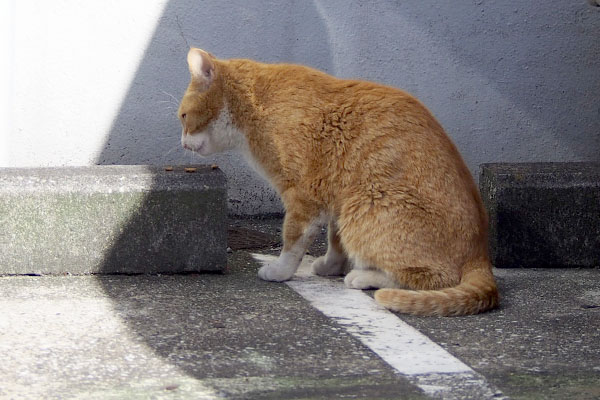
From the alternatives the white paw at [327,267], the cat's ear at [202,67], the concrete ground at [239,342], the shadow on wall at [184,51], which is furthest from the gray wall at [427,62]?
the concrete ground at [239,342]

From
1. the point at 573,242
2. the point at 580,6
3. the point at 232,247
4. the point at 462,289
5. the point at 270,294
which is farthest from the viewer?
the point at 580,6

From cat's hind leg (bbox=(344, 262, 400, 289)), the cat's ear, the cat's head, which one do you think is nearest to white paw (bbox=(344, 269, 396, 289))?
cat's hind leg (bbox=(344, 262, 400, 289))

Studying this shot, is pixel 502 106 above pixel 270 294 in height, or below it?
above

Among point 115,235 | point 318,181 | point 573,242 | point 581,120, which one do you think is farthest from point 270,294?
point 581,120

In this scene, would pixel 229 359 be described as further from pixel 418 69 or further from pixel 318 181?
pixel 418 69

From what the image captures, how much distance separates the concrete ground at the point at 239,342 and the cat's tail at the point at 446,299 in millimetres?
48

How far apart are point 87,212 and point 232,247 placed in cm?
103

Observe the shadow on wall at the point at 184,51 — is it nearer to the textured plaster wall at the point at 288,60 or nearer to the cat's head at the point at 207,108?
the textured plaster wall at the point at 288,60

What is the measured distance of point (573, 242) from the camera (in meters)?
4.87

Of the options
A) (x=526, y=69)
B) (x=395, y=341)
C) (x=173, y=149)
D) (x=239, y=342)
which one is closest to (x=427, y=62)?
(x=526, y=69)

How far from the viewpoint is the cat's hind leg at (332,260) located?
15.0 feet

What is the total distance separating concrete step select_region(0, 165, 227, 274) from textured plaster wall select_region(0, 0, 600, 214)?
110 centimetres

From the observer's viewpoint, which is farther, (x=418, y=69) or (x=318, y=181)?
(x=418, y=69)

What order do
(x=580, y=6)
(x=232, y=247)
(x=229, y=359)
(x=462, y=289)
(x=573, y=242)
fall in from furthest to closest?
(x=580, y=6) → (x=232, y=247) → (x=573, y=242) → (x=462, y=289) → (x=229, y=359)
